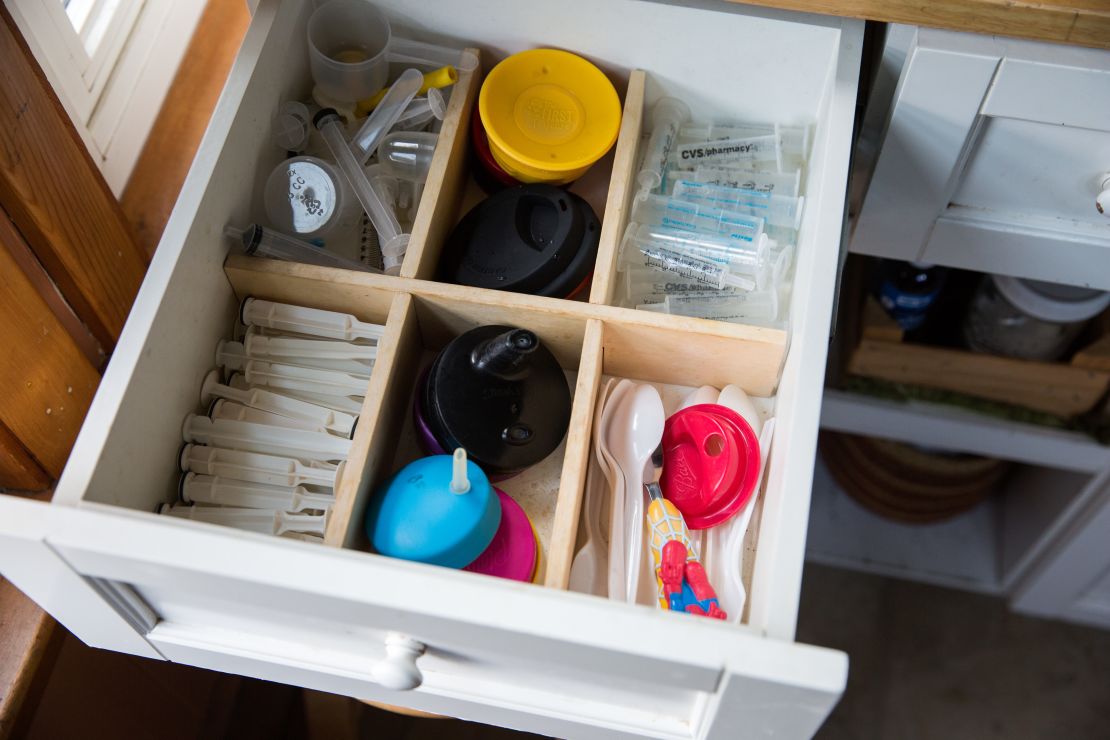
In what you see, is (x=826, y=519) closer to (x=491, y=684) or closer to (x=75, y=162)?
(x=491, y=684)

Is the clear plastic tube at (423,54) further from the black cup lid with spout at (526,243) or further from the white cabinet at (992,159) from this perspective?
the white cabinet at (992,159)

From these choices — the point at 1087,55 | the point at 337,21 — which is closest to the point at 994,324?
the point at 1087,55

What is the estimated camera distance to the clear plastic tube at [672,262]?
0.94 metres

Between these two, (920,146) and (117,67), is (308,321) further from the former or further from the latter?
(920,146)

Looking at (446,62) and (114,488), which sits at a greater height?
(446,62)

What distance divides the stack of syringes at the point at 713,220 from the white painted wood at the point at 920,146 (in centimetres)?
10

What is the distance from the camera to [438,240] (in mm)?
936

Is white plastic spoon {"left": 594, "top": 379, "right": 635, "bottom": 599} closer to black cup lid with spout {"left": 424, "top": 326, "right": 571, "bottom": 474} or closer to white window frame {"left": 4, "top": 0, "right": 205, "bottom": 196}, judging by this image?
black cup lid with spout {"left": 424, "top": 326, "right": 571, "bottom": 474}

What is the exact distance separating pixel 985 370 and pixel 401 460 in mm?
868

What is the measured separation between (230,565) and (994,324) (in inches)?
42.2

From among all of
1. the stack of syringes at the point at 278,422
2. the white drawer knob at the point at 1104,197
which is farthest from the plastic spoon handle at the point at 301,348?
the white drawer knob at the point at 1104,197

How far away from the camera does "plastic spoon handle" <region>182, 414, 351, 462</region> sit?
2.75ft

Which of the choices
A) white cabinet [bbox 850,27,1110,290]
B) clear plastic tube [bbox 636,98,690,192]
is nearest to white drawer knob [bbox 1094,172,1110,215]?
white cabinet [bbox 850,27,1110,290]

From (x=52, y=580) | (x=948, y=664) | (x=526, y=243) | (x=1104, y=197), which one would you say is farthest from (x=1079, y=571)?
(x=52, y=580)
